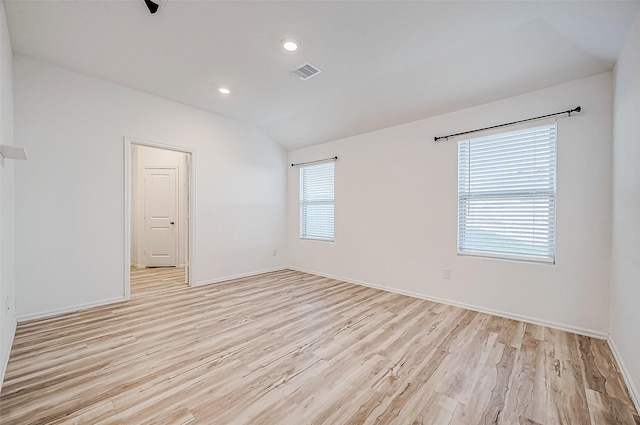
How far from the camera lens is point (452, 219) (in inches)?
133

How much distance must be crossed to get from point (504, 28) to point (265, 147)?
3900 millimetres

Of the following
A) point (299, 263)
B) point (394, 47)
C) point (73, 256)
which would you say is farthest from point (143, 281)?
point (394, 47)

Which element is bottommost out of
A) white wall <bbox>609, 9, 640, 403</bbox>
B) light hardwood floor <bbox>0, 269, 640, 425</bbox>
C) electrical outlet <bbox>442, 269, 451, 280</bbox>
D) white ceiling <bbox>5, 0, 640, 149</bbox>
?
light hardwood floor <bbox>0, 269, 640, 425</bbox>

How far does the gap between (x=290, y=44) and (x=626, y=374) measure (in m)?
3.73

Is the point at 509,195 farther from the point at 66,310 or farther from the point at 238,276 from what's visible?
the point at 66,310

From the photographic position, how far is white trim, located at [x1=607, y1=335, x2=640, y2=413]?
1.63 meters

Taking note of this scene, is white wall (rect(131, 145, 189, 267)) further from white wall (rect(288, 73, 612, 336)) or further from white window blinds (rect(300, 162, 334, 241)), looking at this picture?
white window blinds (rect(300, 162, 334, 241))

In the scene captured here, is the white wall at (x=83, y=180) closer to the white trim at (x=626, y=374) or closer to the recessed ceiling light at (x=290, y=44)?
the recessed ceiling light at (x=290, y=44)

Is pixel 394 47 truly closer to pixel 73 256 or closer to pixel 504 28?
pixel 504 28

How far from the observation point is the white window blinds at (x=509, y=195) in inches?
109

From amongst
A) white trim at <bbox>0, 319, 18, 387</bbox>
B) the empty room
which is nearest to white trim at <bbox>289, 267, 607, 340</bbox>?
the empty room

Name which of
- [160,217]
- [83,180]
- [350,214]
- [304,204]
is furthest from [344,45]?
[160,217]

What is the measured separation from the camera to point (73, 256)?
3078mm

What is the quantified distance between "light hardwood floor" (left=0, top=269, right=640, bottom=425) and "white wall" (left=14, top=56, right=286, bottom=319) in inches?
18.5
